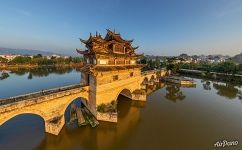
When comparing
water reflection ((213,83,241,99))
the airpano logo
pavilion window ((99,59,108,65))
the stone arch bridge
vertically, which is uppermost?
pavilion window ((99,59,108,65))

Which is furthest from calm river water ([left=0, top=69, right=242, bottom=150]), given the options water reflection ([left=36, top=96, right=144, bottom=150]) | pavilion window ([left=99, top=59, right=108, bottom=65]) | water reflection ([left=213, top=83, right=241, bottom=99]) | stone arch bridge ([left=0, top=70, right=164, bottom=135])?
water reflection ([left=213, top=83, right=241, bottom=99])

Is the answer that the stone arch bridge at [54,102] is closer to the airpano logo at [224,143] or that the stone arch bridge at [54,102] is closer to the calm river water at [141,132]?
the calm river water at [141,132]

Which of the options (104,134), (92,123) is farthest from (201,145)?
(92,123)

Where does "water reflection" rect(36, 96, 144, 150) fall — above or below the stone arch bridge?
below

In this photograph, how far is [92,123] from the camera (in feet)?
56.7

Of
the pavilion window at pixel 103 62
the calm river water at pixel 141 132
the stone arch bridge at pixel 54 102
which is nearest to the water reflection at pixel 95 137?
the calm river water at pixel 141 132

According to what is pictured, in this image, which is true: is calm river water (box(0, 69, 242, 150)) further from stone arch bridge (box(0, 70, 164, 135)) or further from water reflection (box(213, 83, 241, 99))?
water reflection (box(213, 83, 241, 99))

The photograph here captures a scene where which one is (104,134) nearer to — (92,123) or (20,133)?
(92,123)

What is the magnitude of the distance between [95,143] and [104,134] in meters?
1.72

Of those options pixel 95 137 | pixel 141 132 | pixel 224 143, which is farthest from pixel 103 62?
pixel 224 143

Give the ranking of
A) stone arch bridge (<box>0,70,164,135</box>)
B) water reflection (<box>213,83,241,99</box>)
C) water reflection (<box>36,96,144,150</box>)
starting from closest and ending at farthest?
stone arch bridge (<box>0,70,164,135</box>)
water reflection (<box>36,96,144,150</box>)
water reflection (<box>213,83,241,99</box>)

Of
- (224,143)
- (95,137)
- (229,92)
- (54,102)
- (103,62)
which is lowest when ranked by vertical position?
(224,143)

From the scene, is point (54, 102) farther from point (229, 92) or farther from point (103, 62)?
point (229, 92)

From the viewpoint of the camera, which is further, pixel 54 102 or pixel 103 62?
pixel 103 62
